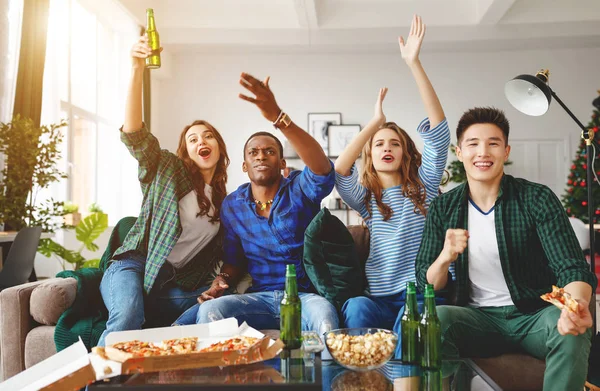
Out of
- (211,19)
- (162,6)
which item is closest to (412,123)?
(211,19)

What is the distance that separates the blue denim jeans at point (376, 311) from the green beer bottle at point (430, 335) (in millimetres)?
500

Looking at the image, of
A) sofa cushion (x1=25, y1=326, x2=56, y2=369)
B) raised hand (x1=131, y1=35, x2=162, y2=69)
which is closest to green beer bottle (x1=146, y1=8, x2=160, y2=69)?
raised hand (x1=131, y1=35, x2=162, y2=69)

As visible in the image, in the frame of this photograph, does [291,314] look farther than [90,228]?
No

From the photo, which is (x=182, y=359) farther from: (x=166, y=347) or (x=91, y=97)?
(x=91, y=97)

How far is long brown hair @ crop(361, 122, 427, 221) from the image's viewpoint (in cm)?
234

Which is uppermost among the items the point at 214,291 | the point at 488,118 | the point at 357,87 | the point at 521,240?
the point at 357,87

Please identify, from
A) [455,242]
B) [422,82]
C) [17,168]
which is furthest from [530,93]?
[17,168]

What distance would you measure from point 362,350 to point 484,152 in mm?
936

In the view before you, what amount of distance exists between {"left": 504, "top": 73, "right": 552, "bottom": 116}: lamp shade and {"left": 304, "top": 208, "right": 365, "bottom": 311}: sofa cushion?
1.00 metres

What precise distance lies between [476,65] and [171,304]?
21.5 ft

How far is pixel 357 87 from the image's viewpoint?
25.6 feet

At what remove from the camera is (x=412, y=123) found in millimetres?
7758

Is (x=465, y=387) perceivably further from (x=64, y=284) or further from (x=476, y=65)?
(x=476, y=65)

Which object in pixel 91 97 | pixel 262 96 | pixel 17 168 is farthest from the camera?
pixel 91 97
